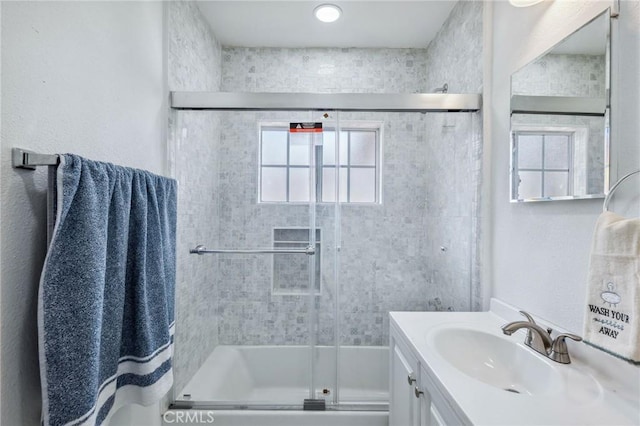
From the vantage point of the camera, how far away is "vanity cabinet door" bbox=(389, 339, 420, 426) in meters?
1.02

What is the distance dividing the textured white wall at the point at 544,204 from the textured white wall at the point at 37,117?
1.62 m

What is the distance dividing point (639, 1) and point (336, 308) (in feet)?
5.78

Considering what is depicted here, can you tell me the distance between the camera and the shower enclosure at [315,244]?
162 centimetres

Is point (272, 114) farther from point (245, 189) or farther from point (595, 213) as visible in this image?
point (595, 213)

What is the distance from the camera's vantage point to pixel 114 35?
3.49 feet

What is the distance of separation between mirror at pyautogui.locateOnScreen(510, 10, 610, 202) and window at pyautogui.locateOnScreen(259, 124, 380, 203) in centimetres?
89

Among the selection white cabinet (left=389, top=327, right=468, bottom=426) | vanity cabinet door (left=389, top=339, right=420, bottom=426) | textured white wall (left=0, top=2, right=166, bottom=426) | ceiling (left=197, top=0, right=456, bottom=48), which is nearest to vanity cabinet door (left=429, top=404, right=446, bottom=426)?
white cabinet (left=389, top=327, right=468, bottom=426)

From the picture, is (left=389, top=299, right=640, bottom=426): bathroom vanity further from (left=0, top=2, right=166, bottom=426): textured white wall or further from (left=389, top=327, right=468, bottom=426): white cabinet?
(left=0, top=2, right=166, bottom=426): textured white wall

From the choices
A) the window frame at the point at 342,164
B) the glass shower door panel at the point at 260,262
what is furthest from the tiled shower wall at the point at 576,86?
the glass shower door panel at the point at 260,262

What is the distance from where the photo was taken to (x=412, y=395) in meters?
1.04

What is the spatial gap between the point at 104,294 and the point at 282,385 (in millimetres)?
1424

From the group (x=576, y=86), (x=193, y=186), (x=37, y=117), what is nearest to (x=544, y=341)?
(x=576, y=86)

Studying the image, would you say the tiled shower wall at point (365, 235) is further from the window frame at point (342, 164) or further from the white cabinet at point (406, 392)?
the white cabinet at point (406, 392)

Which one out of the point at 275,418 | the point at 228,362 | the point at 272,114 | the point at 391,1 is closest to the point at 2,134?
the point at 272,114
